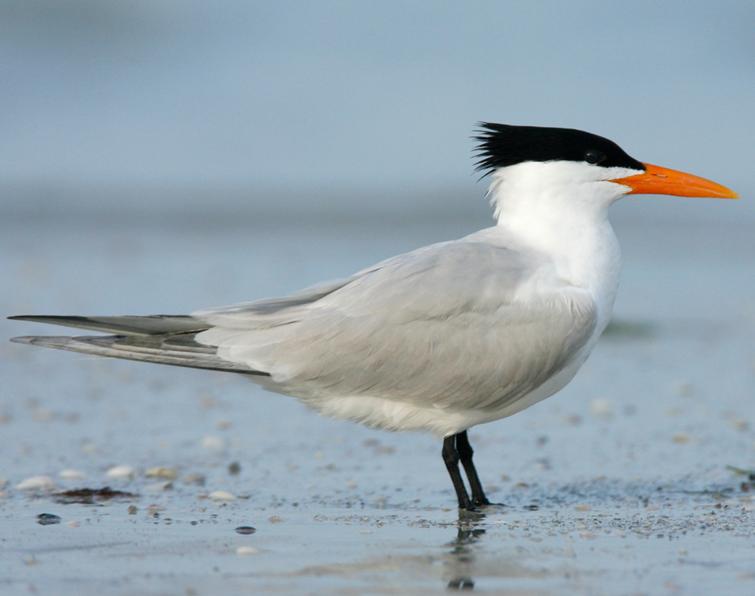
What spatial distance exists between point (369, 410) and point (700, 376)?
116 inches

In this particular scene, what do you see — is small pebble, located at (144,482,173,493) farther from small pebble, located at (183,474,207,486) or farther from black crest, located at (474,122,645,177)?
black crest, located at (474,122,645,177)

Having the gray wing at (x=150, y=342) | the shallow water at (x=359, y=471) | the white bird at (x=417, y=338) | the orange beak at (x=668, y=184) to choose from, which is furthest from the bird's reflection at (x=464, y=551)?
the orange beak at (x=668, y=184)

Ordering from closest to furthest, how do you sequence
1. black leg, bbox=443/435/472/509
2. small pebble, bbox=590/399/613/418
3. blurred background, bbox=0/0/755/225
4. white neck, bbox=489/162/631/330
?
black leg, bbox=443/435/472/509 < white neck, bbox=489/162/631/330 < small pebble, bbox=590/399/613/418 < blurred background, bbox=0/0/755/225

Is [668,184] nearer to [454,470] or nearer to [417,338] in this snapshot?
[417,338]

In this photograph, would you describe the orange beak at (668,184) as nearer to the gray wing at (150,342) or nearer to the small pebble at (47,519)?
the gray wing at (150,342)

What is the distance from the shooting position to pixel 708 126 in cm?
1577

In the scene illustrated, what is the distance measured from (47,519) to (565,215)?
7.65 feet

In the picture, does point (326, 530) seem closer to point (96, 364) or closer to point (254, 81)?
point (96, 364)

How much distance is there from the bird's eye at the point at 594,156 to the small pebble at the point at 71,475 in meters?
2.45

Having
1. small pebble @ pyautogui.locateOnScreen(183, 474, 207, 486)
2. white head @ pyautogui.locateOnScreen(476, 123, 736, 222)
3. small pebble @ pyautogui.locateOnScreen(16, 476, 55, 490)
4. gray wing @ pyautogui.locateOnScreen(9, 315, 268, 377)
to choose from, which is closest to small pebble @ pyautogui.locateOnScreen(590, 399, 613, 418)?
white head @ pyautogui.locateOnScreen(476, 123, 736, 222)

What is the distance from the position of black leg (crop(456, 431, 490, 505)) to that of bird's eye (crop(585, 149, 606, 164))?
1.22 meters

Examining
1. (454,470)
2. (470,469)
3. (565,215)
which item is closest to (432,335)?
(454,470)

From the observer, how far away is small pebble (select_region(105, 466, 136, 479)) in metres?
5.60

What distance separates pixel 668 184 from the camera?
18.6ft
